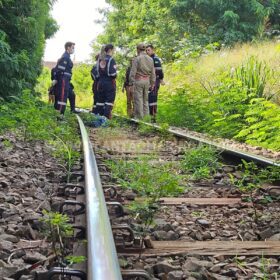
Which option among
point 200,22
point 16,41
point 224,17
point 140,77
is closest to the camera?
point 16,41

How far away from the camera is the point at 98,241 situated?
2098mm

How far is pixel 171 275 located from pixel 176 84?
13545 millimetres

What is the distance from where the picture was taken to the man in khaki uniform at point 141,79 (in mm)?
11555

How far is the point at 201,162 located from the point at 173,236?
2222 mm

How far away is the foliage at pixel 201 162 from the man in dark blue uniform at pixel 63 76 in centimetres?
674

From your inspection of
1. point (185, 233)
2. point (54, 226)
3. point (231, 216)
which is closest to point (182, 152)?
point (231, 216)

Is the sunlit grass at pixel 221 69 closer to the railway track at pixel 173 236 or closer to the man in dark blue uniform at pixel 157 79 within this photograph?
the man in dark blue uniform at pixel 157 79

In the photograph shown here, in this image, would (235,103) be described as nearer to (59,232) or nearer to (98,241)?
(59,232)

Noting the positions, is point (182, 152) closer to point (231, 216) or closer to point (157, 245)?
point (231, 216)

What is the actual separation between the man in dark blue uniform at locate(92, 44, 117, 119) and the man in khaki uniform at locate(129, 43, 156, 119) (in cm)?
51

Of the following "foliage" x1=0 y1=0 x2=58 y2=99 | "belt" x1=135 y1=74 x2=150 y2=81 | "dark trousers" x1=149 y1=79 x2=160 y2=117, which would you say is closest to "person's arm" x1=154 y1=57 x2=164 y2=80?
"dark trousers" x1=149 y1=79 x2=160 y2=117

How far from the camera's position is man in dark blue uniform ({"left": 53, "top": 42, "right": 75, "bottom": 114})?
460 inches

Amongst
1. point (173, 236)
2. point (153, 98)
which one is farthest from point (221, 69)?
point (173, 236)

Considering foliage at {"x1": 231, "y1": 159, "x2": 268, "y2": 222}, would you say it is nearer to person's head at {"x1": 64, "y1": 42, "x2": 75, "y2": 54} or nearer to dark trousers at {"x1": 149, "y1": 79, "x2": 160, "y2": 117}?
person's head at {"x1": 64, "y1": 42, "x2": 75, "y2": 54}
